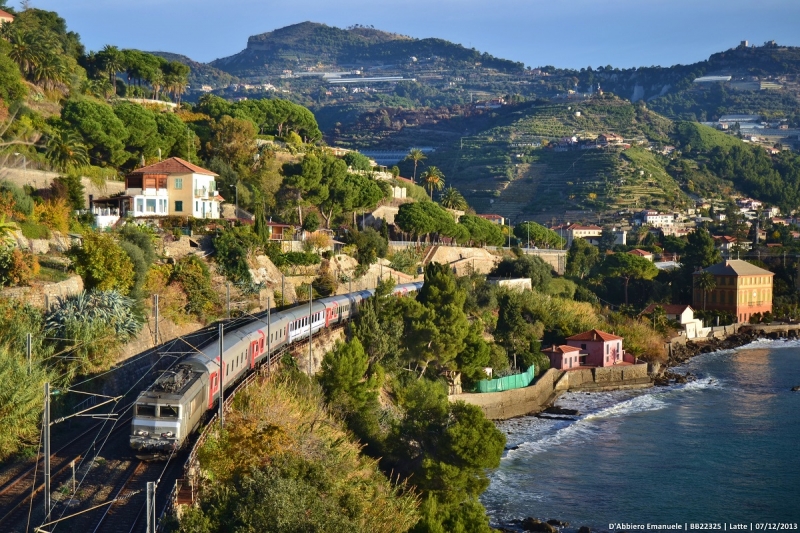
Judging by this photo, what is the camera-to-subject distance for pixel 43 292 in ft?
108

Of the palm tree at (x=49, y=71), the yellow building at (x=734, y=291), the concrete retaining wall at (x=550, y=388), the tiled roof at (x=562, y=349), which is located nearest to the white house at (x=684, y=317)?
the yellow building at (x=734, y=291)

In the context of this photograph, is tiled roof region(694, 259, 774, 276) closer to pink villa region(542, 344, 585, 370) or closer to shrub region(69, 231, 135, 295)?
pink villa region(542, 344, 585, 370)

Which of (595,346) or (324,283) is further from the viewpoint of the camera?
(595,346)

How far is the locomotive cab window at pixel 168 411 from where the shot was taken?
22859mm

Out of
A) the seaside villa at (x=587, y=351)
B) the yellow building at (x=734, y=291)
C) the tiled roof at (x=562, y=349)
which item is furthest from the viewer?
the yellow building at (x=734, y=291)

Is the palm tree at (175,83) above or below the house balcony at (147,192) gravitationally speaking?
above

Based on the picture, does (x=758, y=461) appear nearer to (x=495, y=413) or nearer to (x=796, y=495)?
(x=796, y=495)

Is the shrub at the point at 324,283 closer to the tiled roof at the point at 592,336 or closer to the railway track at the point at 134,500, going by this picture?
the tiled roof at the point at 592,336

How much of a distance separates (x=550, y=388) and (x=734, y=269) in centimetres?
3940

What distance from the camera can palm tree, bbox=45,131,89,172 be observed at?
1972 inches

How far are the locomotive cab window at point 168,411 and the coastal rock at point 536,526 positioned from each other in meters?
13.1

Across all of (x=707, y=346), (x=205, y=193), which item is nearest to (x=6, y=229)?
(x=205, y=193)

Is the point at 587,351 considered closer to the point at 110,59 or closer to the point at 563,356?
the point at 563,356

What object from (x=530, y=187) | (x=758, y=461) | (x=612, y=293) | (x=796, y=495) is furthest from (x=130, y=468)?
(x=530, y=187)
